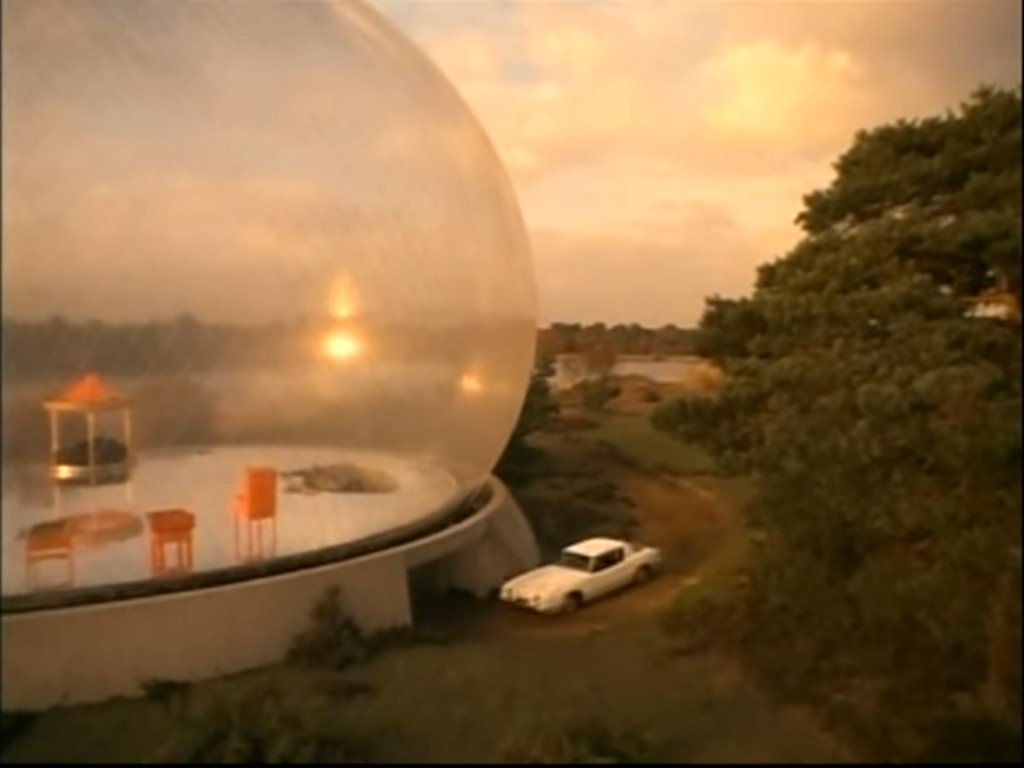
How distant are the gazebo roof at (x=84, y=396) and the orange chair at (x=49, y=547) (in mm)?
1074

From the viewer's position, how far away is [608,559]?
12.9 metres

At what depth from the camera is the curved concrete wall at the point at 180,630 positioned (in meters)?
9.05

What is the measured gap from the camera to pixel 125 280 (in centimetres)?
991

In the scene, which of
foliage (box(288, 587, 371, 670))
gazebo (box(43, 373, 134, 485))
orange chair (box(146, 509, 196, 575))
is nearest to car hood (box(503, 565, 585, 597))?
foliage (box(288, 587, 371, 670))

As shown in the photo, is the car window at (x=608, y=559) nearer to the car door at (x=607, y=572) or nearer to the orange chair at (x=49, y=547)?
the car door at (x=607, y=572)

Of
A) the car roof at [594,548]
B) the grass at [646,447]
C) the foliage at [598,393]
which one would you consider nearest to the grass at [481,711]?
the car roof at [594,548]

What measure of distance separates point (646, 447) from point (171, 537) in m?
13.5

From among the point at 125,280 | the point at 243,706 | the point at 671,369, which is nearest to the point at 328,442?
the point at 125,280

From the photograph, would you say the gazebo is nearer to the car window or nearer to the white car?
the white car

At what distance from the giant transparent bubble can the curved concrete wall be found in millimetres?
444

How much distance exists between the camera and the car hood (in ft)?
39.5

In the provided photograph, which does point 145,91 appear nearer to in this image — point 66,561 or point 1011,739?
point 66,561

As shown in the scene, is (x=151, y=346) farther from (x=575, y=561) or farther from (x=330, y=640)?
(x=575, y=561)

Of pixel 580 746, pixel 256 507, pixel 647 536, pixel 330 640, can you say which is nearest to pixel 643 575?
pixel 647 536
